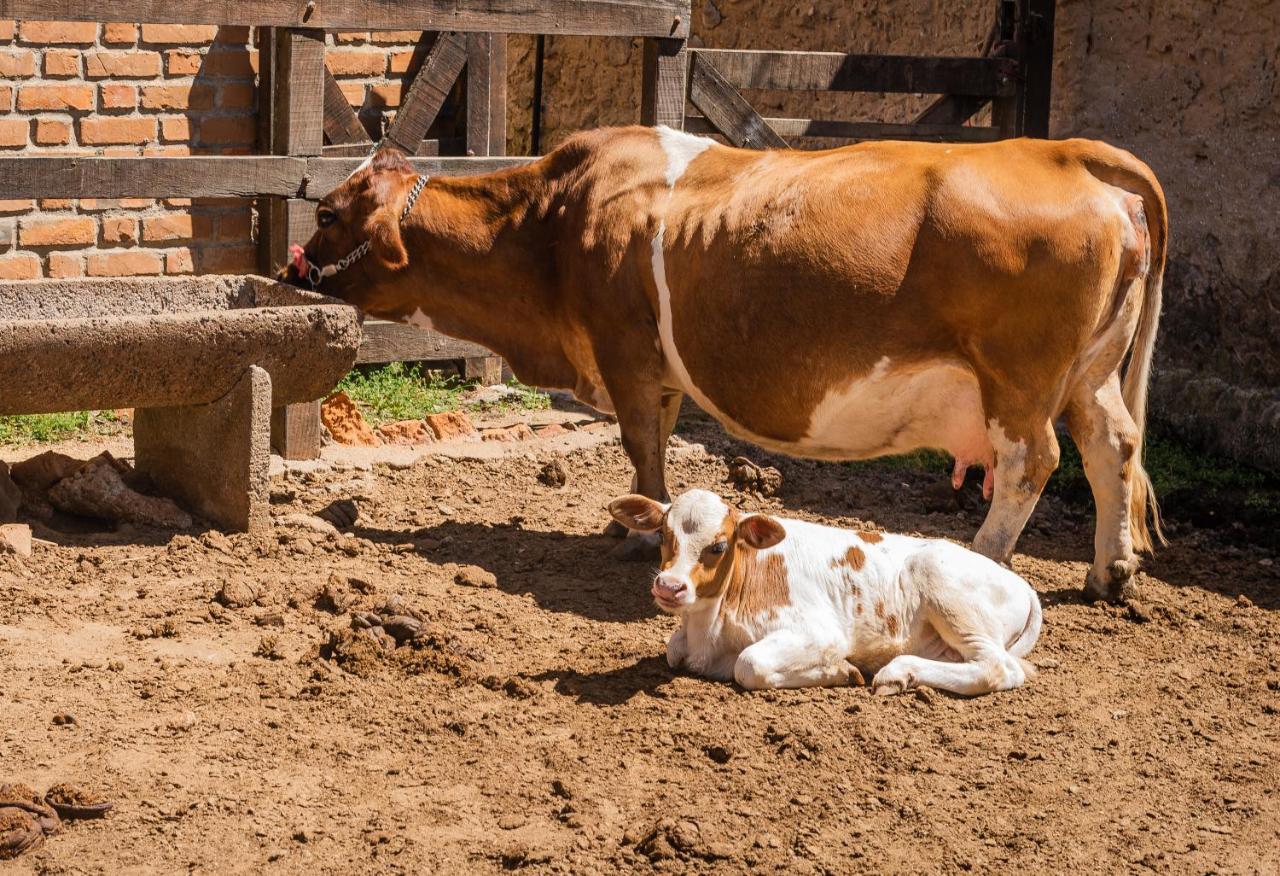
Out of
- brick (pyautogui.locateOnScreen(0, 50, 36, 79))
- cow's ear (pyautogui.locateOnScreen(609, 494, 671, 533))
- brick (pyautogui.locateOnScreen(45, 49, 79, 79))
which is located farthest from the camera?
brick (pyautogui.locateOnScreen(45, 49, 79, 79))

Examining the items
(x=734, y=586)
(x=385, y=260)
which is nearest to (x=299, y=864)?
(x=734, y=586)

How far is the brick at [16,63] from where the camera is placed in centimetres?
846

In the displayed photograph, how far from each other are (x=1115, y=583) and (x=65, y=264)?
549 cm

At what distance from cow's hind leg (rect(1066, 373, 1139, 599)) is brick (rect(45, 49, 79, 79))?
530cm

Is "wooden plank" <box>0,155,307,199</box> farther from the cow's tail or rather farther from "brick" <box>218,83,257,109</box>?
the cow's tail

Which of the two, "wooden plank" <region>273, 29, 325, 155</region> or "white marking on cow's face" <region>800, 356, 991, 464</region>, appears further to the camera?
"wooden plank" <region>273, 29, 325, 155</region>

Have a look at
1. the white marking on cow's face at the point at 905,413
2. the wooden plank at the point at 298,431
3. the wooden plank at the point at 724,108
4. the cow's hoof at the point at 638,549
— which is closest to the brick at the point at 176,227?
the wooden plank at the point at 298,431

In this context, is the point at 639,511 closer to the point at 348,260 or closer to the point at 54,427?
the point at 348,260

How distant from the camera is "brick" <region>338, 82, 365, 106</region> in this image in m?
9.57

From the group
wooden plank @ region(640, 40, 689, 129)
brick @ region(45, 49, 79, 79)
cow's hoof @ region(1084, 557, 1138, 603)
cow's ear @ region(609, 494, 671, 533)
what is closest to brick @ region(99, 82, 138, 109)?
brick @ region(45, 49, 79, 79)

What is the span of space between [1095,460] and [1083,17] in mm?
4161

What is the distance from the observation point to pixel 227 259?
364 inches

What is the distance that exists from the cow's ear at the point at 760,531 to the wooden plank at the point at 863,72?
14.5 feet

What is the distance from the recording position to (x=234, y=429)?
666cm
